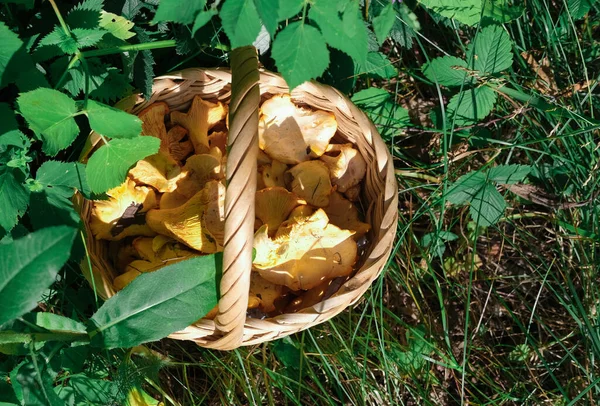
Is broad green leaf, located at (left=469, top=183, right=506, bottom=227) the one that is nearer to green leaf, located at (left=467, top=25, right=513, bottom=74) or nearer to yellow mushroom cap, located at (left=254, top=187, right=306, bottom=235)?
green leaf, located at (left=467, top=25, right=513, bottom=74)

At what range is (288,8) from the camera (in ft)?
4.37

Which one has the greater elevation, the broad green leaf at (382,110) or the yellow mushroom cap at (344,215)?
the broad green leaf at (382,110)

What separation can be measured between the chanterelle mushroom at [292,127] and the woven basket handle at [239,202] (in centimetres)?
41

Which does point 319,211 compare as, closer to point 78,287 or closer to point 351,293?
point 351,293

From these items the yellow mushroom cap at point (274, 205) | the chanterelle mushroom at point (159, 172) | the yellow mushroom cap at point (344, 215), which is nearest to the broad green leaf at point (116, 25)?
the chanterelle mushroom at point (159, 172)

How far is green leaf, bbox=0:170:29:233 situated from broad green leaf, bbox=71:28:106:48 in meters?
0.38

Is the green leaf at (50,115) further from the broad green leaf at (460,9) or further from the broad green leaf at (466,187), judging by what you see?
the broad green leaf at (466,187)

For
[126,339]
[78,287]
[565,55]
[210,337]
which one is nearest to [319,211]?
[210,337]

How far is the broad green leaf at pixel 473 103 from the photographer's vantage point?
85.7 inches

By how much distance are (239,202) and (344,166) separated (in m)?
0.65

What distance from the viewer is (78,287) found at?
2234mm

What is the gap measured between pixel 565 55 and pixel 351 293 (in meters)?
1.26

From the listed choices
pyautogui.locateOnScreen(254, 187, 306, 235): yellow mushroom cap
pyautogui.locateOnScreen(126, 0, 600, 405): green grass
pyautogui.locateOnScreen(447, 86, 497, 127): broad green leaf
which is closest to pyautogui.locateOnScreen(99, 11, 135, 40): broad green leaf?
pyautogui.locateOnScreen(254, 187, 306, 235): yellow mushroom cap

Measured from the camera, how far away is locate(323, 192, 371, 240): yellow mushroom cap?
203cm
